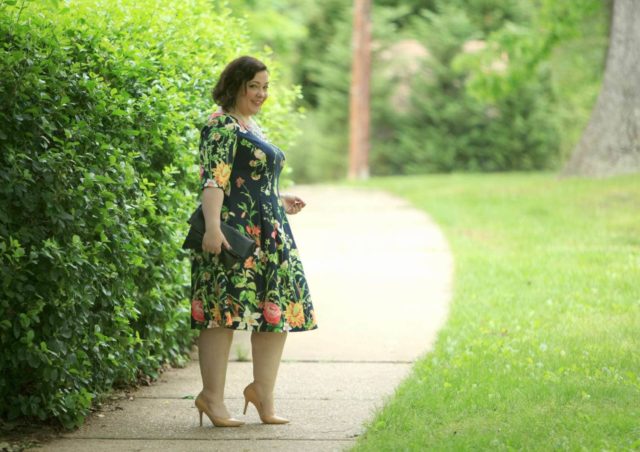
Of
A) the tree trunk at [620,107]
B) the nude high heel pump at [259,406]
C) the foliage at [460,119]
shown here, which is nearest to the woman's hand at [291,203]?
the nude high heel pump at [259,406]

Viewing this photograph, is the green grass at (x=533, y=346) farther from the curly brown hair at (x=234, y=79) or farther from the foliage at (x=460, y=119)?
the foliage at (x=460, y=119)

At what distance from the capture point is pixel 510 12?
3391 cm

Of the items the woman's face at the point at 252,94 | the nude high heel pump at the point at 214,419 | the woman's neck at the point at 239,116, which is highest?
the woman's face at the point at 252,94

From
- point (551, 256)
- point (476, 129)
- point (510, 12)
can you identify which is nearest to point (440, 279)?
point (551, 256)

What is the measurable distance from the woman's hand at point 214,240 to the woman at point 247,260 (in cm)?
12

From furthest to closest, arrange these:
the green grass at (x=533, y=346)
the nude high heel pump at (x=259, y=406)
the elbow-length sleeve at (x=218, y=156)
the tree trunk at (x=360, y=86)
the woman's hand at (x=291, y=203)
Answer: the tree trunk at (x=360, y=86)
the woman's hand at (x=291, y=203)
the nude high heel pump at (x=259, y=406)
the elbow-length sleeve at (x=218, y=156)
the green grass at (x=533, y=346)

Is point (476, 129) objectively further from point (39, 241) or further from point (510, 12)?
point (39, 241)

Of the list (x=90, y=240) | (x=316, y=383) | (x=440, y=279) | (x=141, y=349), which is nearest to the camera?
(x=90, y=240)

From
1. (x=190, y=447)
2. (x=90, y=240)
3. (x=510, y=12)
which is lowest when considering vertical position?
(x=190, y=447)

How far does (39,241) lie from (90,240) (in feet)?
1.27

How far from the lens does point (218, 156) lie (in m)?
5.57

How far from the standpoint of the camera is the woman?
5.61m

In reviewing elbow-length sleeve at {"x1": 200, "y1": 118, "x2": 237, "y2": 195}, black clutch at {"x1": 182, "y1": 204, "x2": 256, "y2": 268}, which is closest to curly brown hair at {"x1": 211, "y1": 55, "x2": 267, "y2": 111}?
elbow-length sleeve at {"x1": 200, "y1": 118, "x2": 237, "y2": 195}

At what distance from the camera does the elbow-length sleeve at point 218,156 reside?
5.55 metres
